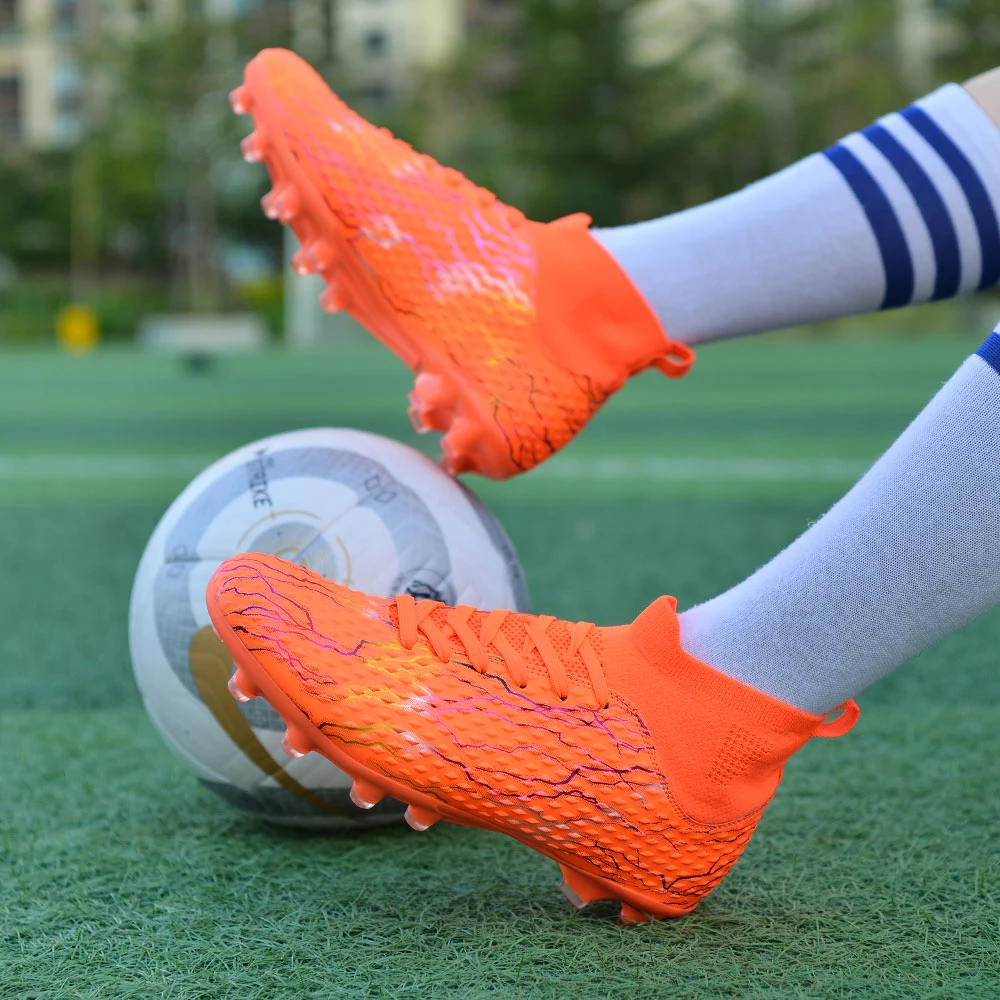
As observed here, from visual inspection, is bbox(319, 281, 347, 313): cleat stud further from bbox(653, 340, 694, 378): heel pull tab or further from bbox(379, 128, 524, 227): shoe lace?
bbox(653, 340, 694, 378): heel pull tab

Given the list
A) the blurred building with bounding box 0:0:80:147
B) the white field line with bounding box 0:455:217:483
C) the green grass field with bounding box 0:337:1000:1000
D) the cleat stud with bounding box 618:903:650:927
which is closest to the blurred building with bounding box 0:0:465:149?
the blurred building with bounding box 0:0:80:147

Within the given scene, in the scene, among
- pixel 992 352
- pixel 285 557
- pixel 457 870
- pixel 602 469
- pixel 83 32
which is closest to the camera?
pixel 992 352

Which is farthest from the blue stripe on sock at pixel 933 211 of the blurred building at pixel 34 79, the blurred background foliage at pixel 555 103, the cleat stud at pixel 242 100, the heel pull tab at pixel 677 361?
the blurred building at pixel 34 79

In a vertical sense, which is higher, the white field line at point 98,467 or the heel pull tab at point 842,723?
the heel pull tab at point 842,723

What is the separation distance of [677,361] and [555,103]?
28047 millimetres

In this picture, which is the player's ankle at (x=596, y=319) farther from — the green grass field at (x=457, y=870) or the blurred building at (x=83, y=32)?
the blurred building at (x=83, y=32)

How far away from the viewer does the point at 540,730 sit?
3.77ft

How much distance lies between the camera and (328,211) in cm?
161

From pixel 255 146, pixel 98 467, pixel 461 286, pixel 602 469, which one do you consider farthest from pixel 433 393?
pixel 98 467

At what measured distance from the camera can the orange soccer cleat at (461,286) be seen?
1573 millimetres

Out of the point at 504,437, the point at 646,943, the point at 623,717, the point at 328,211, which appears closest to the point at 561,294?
the point at 504,437

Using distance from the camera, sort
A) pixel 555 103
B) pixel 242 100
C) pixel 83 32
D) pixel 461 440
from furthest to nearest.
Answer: pixel 83 32 → pixel 555 103 → pixel 242 100 → pixel 461 440

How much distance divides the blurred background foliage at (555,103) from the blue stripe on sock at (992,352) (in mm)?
23569

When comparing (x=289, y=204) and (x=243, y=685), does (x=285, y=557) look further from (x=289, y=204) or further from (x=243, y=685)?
(x=289, y=204)
